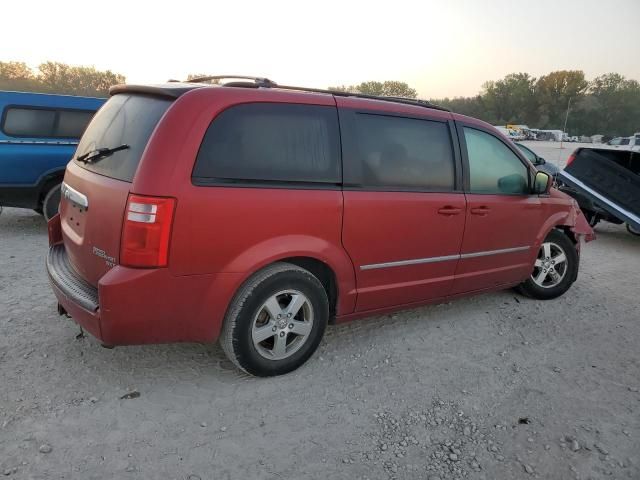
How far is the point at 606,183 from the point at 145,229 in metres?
7.85

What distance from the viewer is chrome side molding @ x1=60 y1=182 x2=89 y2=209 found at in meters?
2.90

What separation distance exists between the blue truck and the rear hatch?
372 cm

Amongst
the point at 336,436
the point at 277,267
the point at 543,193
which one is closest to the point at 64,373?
the point at 277,267

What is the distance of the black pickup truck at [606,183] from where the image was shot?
7.61 m

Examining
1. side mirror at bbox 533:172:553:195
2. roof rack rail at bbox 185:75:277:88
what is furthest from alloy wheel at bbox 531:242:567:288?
roof rack rail at bbox 185:75:277:88

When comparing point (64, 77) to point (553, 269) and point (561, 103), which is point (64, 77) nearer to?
point (553, 269)

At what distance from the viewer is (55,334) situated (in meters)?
3.54

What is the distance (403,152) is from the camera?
349cm

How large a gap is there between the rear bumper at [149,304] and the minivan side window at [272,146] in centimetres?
Result: 58

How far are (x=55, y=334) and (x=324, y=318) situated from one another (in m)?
1.98

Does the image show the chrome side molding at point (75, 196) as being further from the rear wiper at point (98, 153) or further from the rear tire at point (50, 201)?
the rear tire at point (50, 201)

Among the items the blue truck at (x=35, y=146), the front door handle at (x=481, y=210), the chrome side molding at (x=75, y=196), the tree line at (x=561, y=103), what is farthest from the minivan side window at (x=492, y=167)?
the tree line at (x=561, y=103)

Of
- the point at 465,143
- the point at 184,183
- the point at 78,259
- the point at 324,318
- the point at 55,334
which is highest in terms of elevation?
the point at 465,143

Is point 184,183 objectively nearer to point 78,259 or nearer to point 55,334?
point 78,259
